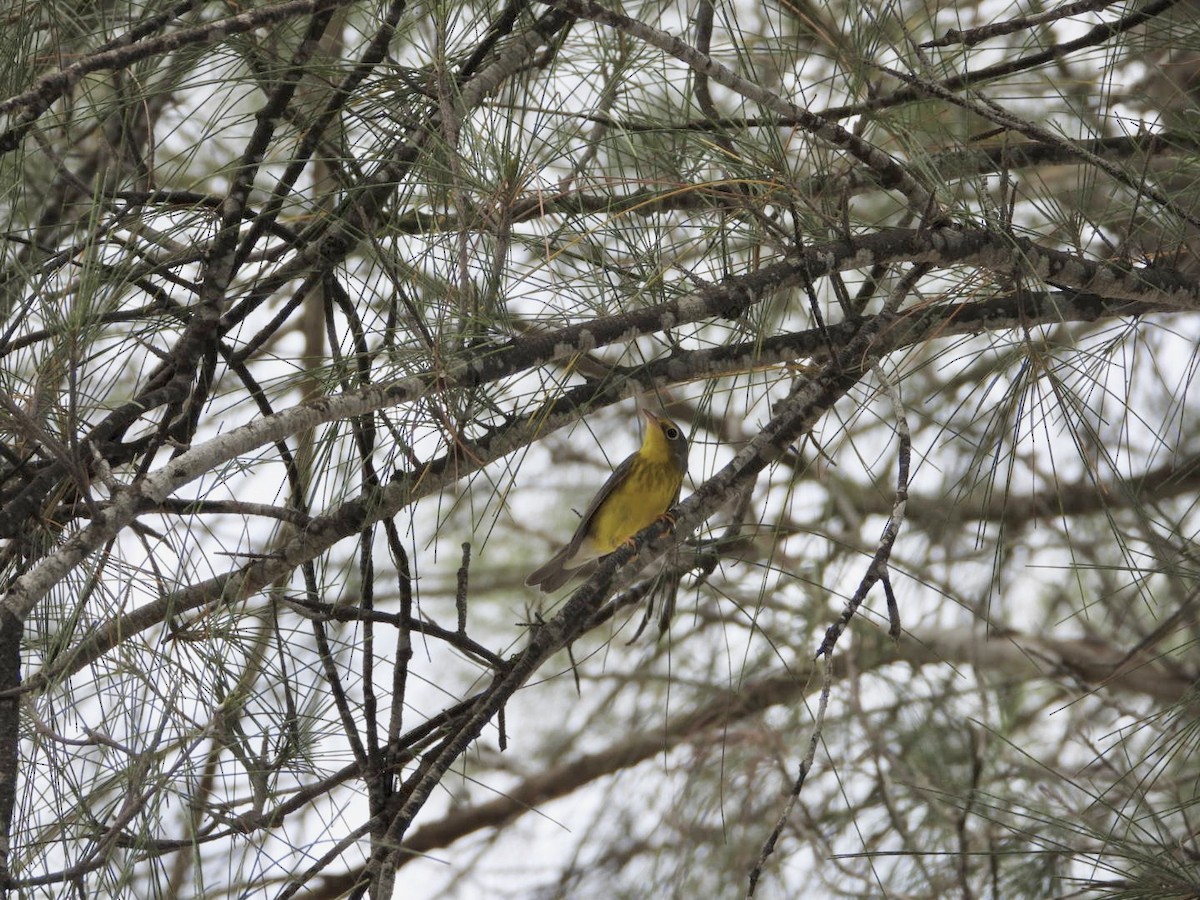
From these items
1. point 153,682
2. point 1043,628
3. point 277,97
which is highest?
point 1043,628

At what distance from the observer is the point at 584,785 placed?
19.2ft

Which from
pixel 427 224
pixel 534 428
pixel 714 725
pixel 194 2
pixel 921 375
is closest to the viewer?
pixel 534 428

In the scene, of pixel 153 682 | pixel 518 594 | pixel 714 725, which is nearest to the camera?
pixel 153 682

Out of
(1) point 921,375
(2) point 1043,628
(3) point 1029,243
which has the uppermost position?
(1) point 921,375

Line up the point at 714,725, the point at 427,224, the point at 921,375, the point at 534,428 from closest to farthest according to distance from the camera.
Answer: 1. the point at 534,428
2. the point at 427,224
3. the point at 714,725
4. the point at 921,375

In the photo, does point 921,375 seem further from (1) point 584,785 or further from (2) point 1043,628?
(1) point 584,785

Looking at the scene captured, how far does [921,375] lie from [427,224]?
3113 millimetres

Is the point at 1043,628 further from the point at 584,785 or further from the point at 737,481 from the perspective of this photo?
the point at 737,481

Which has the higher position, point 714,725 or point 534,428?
point 714,725

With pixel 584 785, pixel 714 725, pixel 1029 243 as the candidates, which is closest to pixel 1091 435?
pixel 1029 243

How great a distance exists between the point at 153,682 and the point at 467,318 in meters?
0.95

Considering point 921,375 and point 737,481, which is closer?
point 737,481

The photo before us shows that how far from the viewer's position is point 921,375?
5.70 metres

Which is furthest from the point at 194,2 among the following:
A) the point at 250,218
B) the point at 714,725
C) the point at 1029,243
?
the point at 714,725
